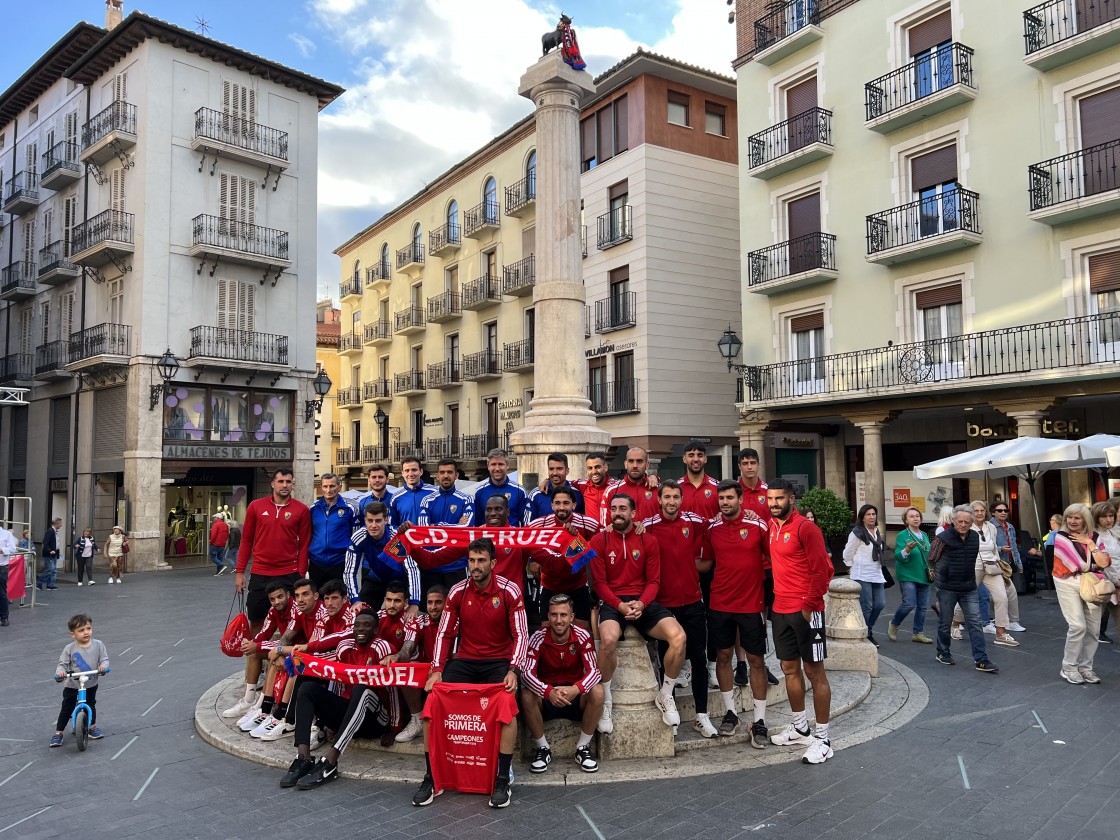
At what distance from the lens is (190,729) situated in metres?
8.10

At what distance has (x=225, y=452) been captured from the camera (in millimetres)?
28562

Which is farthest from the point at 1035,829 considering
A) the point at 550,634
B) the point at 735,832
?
the point at 550,634

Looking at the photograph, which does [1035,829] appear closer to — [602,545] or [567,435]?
[602,545]

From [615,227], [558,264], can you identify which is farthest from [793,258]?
[558,264]

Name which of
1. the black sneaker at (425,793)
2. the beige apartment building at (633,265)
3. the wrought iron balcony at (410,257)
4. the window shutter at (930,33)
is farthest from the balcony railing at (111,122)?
the black sneaker at (425,793)

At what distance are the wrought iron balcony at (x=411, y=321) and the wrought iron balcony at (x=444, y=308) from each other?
1.16 meters

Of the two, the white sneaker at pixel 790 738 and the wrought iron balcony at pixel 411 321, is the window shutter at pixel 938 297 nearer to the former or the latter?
the white sneaker at pixel 790 738

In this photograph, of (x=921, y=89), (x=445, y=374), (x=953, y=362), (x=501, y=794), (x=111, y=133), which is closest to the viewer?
(x=501, y=794)

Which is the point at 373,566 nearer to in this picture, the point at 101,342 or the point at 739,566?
the point at 739,566

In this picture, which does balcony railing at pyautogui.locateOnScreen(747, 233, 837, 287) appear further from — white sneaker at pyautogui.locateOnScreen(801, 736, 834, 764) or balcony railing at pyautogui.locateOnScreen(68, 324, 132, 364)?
balcony railing at pyautogui.locateOnScreen(68, 324, 132, 364)

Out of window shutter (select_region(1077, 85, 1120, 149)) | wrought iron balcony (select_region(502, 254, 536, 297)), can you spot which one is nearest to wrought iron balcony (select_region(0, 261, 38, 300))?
wrought iron balcony (select_region(502, 254, 536, 297))

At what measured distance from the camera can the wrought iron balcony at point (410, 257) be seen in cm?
4184

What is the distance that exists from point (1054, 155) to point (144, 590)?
79.3 ft

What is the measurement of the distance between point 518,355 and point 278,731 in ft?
88.6
